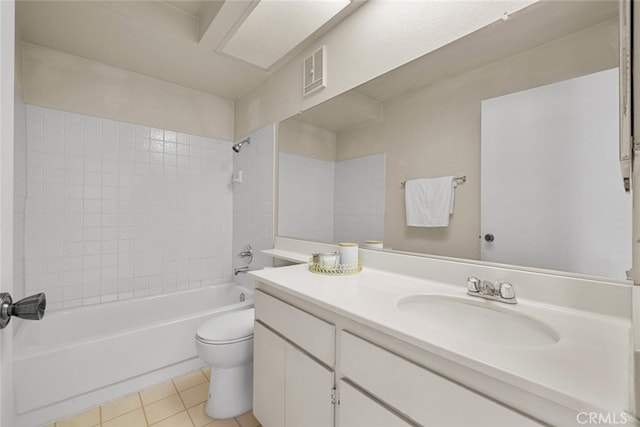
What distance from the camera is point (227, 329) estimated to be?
1.52 m

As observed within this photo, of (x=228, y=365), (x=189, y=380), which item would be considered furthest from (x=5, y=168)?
(x=189, y=380)

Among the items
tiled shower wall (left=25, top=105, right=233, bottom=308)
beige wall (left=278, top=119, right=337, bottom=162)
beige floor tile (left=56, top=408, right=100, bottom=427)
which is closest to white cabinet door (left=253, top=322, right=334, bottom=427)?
beige floor tile (left=56, top=408, right=100, bottom=427)

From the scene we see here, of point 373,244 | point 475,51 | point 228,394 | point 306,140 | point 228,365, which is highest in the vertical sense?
point 475,51

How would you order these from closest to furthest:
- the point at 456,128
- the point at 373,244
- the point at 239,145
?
1. the point at 456,128
2. the point at 373,244
3. the point at 239,145

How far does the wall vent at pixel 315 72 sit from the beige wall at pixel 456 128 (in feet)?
1.48

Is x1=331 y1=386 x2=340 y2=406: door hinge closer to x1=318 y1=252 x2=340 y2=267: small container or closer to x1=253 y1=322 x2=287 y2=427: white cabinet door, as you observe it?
x1=253 y1=322 x2=287 y2=427: white cabinet door

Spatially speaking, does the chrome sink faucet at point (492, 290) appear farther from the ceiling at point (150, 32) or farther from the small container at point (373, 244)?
the ceiling at point (150, 32)

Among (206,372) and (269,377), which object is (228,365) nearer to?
(269,377)

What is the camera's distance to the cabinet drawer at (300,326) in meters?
0.89

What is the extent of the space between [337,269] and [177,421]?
1.21 metres

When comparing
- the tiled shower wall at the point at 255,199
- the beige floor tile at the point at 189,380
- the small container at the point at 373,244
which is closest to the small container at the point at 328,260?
the small container at the point at 373,244

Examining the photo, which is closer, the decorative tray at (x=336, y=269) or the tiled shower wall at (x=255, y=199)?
the decorative tray at (x=336, y=269)

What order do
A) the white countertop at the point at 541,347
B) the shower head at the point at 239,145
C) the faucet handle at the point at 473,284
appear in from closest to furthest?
the white countertop at the point at 541,347
the faucet handle at the point at 473,284
the shower head at the point at 239,145

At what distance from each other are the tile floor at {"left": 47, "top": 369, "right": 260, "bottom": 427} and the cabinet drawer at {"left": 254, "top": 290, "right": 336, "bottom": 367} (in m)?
0.73
